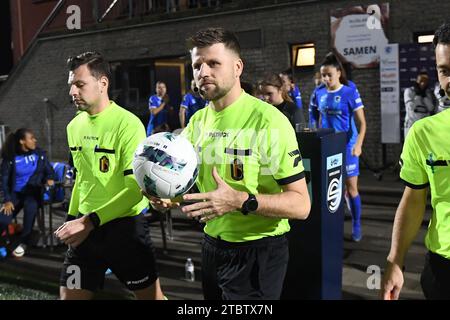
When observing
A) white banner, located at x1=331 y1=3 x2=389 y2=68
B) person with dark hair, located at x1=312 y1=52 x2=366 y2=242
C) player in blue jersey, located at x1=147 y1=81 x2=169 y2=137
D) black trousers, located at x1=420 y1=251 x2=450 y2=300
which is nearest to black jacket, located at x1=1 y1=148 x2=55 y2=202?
person with dark hair, located at x1=312 y1=52 x2=366 y2=242

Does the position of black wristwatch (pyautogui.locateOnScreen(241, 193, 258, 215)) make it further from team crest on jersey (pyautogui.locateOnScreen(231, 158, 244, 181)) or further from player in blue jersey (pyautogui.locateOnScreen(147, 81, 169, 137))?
player in blue jersey (pyautogui.locateOnScreen(147, 81, 169, 137))

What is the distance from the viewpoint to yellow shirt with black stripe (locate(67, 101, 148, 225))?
316 centimetres

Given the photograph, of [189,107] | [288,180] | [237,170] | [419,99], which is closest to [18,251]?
[189,107]

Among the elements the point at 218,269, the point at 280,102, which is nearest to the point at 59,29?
the point at 280,102

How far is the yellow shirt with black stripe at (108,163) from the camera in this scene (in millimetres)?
3162

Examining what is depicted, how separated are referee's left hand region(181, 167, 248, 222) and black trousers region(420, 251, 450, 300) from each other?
87 centimetres

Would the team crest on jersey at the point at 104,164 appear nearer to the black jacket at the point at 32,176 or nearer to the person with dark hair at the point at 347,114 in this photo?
the person with dark hair at the point at 347,114

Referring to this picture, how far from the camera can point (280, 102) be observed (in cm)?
596

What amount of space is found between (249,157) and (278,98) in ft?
11.7

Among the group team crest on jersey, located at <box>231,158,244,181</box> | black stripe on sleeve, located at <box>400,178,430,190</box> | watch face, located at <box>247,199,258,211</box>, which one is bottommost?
watch face, located at <box>247,199,258,211</box>

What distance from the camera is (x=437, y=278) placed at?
222 cm

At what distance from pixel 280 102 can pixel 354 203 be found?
151cm

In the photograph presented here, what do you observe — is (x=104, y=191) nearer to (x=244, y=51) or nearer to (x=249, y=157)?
(x=249, y=157)
